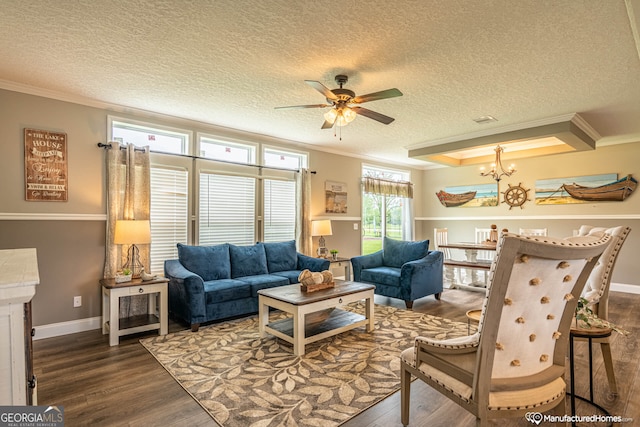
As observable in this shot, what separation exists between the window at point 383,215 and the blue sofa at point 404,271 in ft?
5.52

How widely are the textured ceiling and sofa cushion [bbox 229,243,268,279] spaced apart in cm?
185

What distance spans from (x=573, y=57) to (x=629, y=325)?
10.4 feet

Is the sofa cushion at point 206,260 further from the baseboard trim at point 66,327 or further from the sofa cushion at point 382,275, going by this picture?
the sofa cushion at point 382,275

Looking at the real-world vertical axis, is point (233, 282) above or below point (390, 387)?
above

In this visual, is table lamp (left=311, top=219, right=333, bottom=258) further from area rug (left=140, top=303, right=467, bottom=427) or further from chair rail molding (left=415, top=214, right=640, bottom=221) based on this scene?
chair rail molding (left=415, top=214, right=640, bottom=221)

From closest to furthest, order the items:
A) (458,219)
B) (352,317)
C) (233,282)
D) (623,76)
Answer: (623,76), (352,317), (233,282), (458,219)

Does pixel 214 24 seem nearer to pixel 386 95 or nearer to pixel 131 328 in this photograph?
pixel 386 95

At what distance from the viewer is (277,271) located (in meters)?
4.90

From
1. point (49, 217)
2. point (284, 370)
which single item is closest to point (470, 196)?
point (284, 370)

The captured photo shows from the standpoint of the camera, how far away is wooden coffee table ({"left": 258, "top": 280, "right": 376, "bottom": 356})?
9.96ft

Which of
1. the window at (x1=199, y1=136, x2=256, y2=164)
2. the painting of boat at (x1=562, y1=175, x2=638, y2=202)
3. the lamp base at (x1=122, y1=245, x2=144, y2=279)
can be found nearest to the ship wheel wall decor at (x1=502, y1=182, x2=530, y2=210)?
the painting of boat at (x1=562, y1=175, x2=638, y2=202)

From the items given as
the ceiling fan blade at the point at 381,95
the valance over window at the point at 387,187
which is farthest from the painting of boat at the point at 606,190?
the ceiling fan blade at the point at 381,95

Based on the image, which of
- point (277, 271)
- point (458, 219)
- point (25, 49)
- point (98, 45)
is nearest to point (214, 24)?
point (98, 45)

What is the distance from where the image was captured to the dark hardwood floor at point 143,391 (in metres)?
2.07
